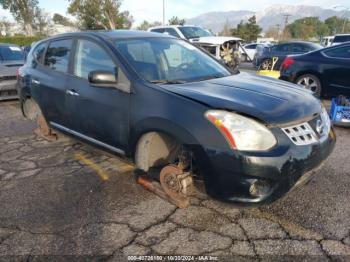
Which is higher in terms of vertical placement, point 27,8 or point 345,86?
point 27,8

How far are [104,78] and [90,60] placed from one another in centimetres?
66

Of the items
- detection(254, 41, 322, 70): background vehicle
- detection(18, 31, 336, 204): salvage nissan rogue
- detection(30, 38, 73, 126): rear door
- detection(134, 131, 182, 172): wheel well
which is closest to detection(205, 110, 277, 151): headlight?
detection(18, 31, 336, 204): salvage nissan rogue

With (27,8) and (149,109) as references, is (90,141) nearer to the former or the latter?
(149,109)

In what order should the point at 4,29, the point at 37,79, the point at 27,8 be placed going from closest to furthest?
the point at 37,79
the point at 27,8
the point at 4,29

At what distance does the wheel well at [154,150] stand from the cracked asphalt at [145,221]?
0.37m

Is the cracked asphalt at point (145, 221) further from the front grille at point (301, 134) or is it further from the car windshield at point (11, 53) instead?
the car windshield at point (11, 53)

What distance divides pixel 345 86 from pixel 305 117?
4.91 meters

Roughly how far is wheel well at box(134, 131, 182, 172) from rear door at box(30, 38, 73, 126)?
126 cm

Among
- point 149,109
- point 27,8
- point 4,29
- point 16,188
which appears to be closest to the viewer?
point 149,109

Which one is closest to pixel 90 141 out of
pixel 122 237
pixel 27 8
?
pixel 122 237

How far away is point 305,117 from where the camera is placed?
2.73m

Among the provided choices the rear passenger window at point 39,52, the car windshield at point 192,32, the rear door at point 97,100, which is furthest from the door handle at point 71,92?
the car windshield at point 192,32

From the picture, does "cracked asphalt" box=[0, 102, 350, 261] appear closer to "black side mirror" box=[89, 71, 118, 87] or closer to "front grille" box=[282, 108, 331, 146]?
"front grille" box=[282, 108, 331, 146]

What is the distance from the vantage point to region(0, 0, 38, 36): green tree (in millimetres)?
40281
